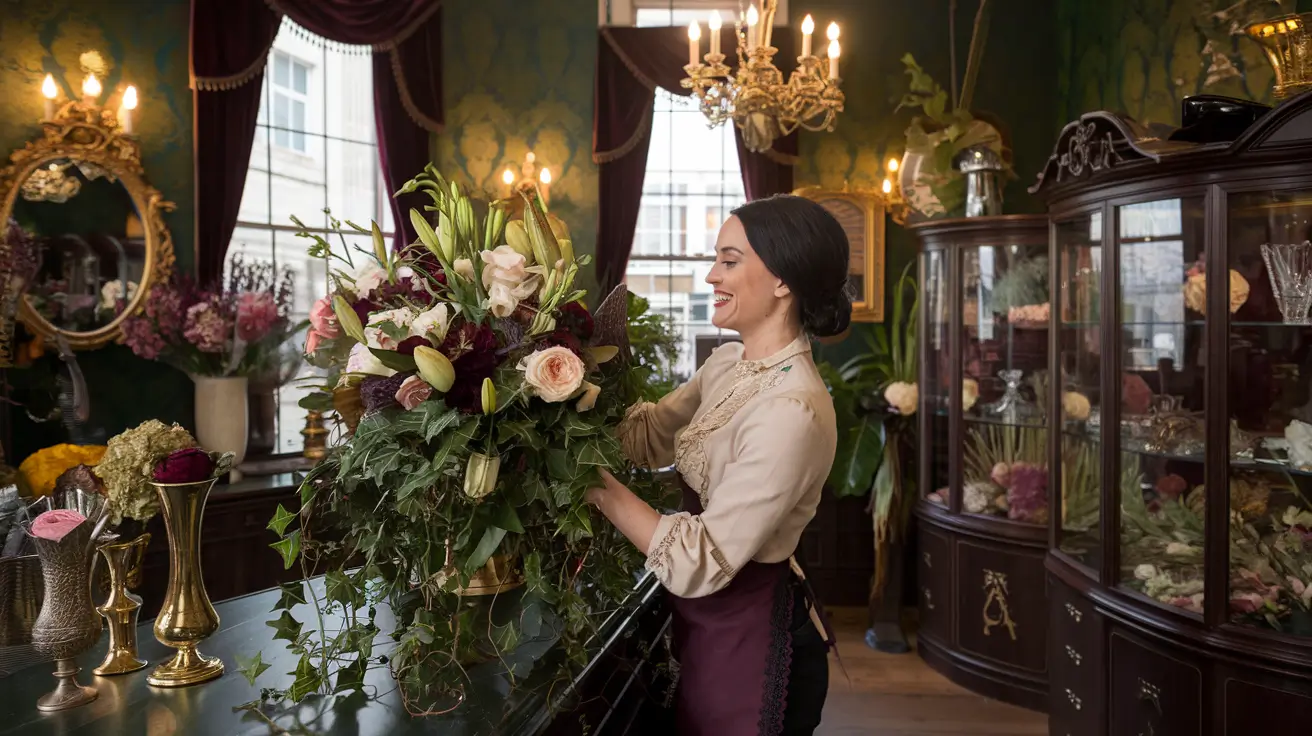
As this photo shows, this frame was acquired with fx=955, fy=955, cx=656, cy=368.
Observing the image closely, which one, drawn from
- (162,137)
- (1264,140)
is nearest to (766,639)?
(1264,140)

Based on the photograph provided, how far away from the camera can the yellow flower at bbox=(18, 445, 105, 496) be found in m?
3.21

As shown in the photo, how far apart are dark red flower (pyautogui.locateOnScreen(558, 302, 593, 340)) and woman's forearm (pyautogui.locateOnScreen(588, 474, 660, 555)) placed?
0.24m

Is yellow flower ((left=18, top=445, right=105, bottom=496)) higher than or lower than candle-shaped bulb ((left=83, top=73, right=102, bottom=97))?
lower

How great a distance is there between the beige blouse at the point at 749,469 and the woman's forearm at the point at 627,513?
0.02 m

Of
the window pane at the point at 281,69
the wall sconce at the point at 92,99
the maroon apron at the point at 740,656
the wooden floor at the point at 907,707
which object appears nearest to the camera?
the maroon apron at the point at 740,656

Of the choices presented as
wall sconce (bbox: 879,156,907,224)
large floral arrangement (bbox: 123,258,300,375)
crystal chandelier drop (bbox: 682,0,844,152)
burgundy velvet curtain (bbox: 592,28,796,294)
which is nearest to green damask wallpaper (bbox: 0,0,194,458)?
large floral arrangement (bbox: 123,258,300,375)

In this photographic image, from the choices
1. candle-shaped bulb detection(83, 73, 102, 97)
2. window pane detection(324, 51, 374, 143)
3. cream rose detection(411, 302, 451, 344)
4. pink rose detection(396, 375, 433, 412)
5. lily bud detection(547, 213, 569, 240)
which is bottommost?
pink rose detection(396, 375, 433, 412)

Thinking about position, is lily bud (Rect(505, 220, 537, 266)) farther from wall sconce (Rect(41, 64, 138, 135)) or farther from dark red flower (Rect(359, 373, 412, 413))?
wall sconce (Rect(41, 64, 138, 135))

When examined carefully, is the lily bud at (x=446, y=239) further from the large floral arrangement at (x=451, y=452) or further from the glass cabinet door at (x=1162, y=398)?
the glass cabinet door at (x=1162, y=398)

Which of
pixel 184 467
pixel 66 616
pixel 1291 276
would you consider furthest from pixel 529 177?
pixel 66 616

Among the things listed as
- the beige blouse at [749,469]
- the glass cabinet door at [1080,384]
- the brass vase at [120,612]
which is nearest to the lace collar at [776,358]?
the beige blouse at [749,469]

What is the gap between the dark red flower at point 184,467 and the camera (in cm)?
149

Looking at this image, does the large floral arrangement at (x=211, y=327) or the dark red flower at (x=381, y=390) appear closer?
the dark red flower at (x=381, y=390)

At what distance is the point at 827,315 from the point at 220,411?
3164 mm
